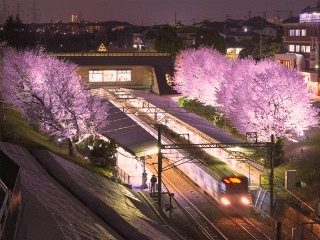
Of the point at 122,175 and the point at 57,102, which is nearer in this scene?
the point at 122,175

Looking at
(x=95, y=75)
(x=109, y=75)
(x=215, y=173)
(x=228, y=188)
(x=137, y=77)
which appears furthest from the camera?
(x=137, y=77)

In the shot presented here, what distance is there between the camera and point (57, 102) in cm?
2648

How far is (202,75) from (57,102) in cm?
1788

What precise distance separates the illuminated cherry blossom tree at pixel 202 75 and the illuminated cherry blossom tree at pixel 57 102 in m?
13.1

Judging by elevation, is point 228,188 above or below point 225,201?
above

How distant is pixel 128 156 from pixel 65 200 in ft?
40.4

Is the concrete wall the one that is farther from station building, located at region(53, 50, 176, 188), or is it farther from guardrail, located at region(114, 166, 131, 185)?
guardrail, located at region(114, 166, 131, 185)

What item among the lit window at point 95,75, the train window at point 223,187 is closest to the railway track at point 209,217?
the train window at point 223,187

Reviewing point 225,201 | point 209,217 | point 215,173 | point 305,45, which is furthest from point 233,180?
point 305,45

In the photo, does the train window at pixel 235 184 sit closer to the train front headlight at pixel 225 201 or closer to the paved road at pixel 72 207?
the train front headlight at pixel 225 201

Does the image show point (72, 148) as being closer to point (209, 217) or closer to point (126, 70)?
point (209, 217)

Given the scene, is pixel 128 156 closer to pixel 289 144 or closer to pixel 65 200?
pixel 289 144

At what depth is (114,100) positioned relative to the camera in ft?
126

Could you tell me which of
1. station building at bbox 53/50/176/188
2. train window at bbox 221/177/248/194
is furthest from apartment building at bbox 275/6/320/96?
train window at bbox 221/177/248/194
